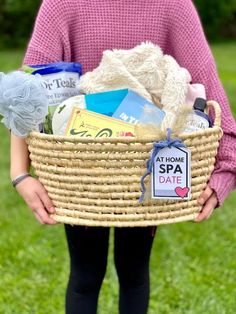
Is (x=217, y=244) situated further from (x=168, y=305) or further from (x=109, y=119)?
(x=109, y=119)

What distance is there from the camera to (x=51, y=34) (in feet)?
5.77

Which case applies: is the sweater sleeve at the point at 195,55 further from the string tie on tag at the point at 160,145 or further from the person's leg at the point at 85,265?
the person's leg at the point at 85,265

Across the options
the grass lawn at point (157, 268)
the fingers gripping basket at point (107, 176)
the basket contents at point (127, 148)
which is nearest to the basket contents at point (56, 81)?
the basket contents at point (127, 148)

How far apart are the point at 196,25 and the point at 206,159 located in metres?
0.41

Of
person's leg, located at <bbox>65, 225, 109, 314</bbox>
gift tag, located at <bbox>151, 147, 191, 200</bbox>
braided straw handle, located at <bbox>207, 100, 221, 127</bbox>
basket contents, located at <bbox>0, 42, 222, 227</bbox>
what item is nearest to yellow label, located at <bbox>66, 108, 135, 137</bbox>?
basket contents, located at <bbox>0, 42, 222, 227</bbox>

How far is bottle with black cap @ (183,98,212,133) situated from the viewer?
1.64 metres

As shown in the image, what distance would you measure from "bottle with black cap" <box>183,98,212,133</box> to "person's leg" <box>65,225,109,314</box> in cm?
44

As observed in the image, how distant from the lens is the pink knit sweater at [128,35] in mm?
1759

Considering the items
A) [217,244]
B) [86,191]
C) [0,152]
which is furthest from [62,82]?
[0,152]

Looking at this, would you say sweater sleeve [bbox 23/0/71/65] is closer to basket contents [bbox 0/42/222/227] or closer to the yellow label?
basket contents [bbox 0/42/222/227]

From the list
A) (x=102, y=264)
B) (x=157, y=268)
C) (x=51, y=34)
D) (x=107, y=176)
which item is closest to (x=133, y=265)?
(x=102, y=264)

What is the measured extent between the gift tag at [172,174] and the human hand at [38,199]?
285 millimetres

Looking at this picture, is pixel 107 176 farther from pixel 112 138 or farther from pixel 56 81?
pixel 56 81

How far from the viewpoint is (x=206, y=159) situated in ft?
5.43
